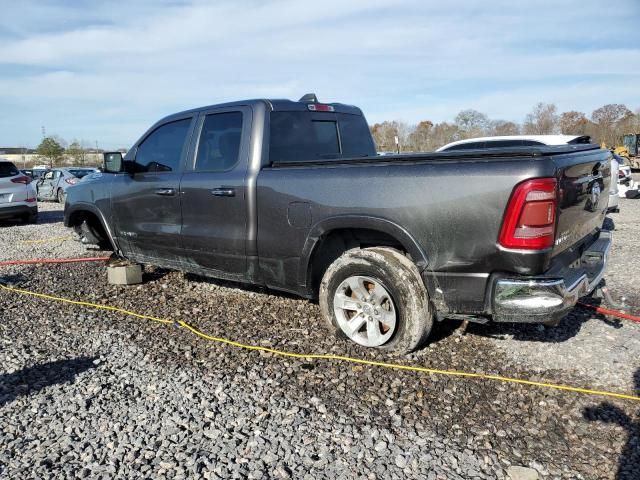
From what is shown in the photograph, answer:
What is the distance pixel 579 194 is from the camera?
11.0 ft

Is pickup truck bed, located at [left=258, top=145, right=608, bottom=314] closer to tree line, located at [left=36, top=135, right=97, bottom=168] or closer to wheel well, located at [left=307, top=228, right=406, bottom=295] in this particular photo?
wheel well, located at [left=307, top=228, right=406, bottom=295]

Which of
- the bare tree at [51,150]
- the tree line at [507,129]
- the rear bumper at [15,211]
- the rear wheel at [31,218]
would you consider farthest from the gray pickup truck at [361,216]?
the bare tree at [51,150]

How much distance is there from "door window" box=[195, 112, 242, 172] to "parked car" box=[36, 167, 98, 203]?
15.1 m

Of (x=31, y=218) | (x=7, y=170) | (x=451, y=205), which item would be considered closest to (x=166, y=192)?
(x=451, y=205)

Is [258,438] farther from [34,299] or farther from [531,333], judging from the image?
[34,299]

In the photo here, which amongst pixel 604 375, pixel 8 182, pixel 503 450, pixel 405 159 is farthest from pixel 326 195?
pixel 8 182

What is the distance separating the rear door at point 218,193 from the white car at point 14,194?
8570mm

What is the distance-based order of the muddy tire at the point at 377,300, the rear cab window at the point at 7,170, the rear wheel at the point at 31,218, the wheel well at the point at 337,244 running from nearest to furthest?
1. the muddy tire at the point at 377,300
2. the wheel well at the point at 337,244
3. the rear cab window at the point at 7,170
4. the rear wheel at the point at 31,218

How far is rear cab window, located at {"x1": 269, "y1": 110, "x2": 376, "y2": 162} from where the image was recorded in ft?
14.6

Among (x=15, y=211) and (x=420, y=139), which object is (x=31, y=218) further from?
(x=420, y=139)

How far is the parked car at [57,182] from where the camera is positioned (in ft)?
60.6

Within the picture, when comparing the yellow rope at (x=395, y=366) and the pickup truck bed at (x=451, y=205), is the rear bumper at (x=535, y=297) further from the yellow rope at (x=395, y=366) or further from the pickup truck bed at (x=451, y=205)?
the yellow rope at (x=395, y=366)

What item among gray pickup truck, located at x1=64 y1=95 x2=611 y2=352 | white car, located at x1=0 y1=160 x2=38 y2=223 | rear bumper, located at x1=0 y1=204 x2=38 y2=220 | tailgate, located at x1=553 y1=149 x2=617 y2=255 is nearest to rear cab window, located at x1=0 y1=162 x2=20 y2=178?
white car, located at x1=0 y1=160 x2=38 y2=223

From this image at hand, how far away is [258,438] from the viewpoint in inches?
109
